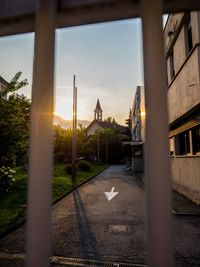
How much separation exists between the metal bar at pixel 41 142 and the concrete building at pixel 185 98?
6.58m

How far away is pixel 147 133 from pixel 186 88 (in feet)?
25.9

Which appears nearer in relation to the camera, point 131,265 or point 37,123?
point 37,123

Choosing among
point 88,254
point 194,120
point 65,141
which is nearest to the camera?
point 88,254

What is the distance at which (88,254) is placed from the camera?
4160mm

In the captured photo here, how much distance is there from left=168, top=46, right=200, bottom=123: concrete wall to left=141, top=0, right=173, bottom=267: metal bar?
20.6ft

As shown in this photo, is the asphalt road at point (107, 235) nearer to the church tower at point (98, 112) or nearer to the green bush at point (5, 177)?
the green bush at point (5, 177)

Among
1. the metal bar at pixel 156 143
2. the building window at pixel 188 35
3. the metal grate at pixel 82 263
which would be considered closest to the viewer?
the metal bar at pixel 156 143

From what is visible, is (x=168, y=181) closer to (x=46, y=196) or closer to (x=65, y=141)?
(x=46, y=196)

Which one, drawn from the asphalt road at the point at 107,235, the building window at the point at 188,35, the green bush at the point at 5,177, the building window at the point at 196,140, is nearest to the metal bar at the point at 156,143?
the asphalt road at the point at 107,235

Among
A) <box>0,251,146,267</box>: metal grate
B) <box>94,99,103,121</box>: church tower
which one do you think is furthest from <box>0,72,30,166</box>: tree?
<box>94,99,103,121</box>: church tower

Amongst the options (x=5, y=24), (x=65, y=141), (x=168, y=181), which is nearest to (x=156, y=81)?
(x=168, y=181)

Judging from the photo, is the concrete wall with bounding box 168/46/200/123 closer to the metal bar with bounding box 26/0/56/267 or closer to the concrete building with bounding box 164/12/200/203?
the concrete building with bounding box 164/12/200/203

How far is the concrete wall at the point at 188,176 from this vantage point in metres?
8.13

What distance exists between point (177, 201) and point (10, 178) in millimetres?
7000
